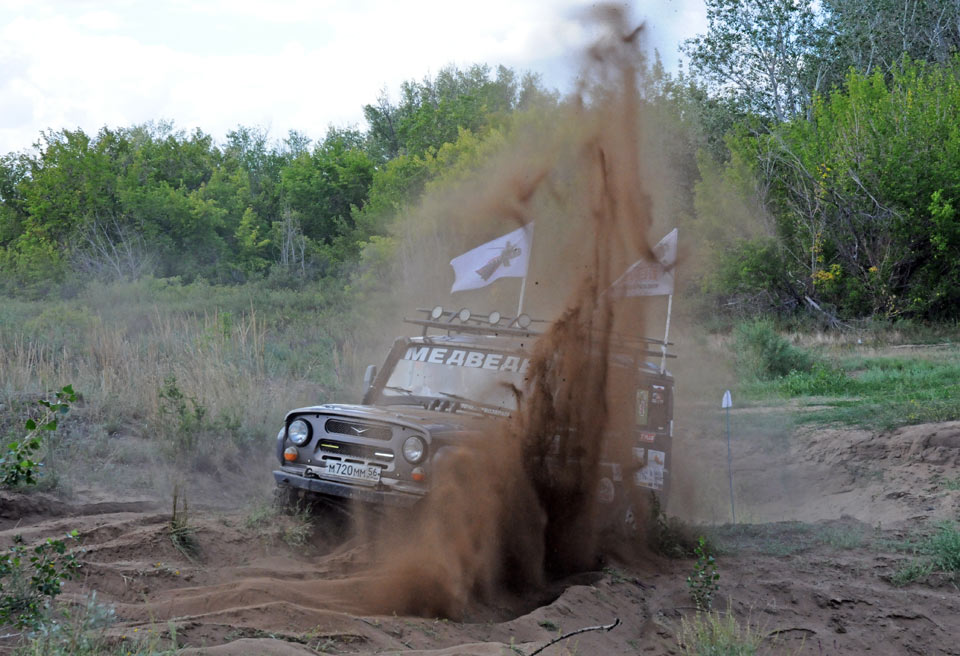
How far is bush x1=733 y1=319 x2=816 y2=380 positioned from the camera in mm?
20375

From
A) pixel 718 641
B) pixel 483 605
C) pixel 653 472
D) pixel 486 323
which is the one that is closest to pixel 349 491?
pixel 483 605

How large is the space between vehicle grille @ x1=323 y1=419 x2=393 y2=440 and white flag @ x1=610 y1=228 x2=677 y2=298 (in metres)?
2.92

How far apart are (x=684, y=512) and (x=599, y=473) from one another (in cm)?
412

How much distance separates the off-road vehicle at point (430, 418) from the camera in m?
6.56

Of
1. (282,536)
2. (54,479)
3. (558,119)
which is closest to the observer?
(282,536)

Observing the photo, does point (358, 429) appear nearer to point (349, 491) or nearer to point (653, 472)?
point (349, 491)

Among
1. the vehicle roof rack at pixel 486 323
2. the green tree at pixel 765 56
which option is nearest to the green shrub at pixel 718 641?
the vehicle roof rack at pixel 486 323

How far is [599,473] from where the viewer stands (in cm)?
759

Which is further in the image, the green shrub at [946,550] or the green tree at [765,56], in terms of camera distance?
the green tree at [765,56]

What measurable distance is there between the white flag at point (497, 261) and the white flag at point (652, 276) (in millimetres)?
1590

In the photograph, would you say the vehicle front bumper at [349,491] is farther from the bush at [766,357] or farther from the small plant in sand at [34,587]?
the bush at [766,357]

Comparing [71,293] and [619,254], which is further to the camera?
[71,293]

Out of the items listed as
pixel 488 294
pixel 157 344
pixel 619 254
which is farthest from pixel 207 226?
pixel 619 254

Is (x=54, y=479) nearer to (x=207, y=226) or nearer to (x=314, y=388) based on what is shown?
(x=314, y=388)
